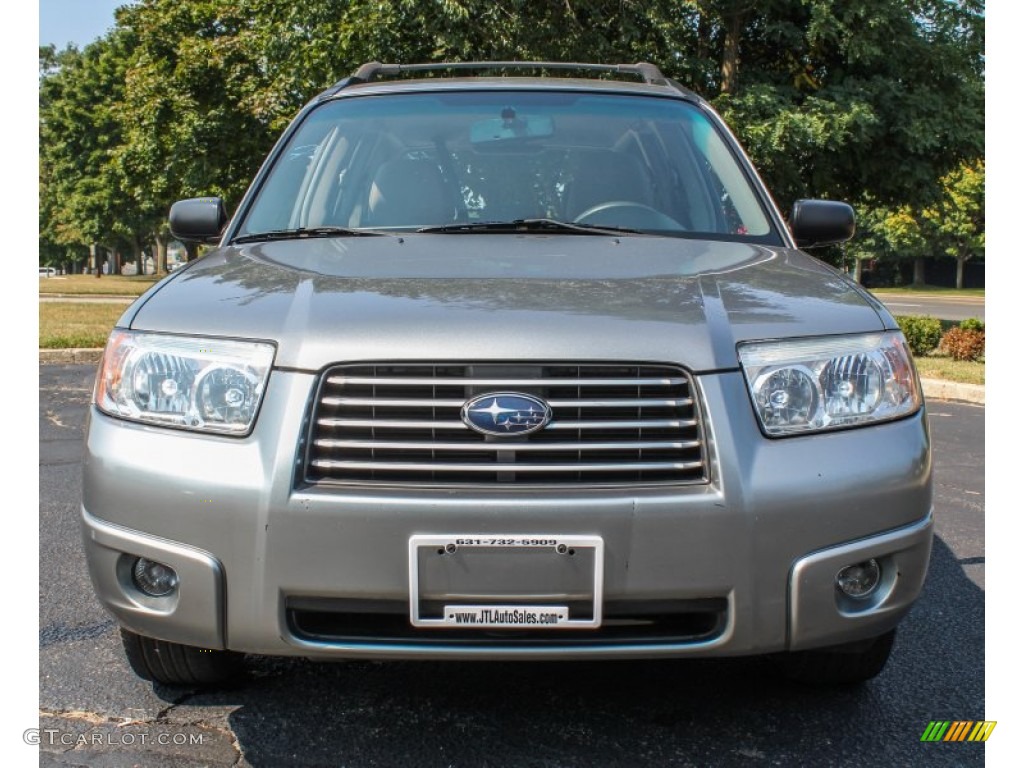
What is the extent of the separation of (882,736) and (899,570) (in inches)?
21.1

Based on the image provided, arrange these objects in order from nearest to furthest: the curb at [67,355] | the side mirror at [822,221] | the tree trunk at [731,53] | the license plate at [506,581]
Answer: the license plate at [506,581]
the side mirror at [822,221]
the curb at [67,355]
the tree trunk at [731,53]

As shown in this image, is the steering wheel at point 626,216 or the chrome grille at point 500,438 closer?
the chrome grille at point 500,438

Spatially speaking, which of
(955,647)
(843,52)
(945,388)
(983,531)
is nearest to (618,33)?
(843,52)

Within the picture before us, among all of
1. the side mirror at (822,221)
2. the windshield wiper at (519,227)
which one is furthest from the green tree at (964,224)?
the windshield wiper at (519,227)

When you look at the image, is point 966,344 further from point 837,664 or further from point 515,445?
point 515,445

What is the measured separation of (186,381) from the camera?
91.9 inches

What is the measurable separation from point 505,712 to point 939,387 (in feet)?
30.9

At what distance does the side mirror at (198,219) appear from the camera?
350 cm

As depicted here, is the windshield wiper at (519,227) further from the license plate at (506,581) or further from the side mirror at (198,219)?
the license plate at (506,581)

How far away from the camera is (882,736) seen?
8.52 feet

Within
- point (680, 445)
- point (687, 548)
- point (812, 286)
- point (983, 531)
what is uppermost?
point (812, 286)

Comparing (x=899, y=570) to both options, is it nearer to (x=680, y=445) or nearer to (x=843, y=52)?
(x=680, y=445)

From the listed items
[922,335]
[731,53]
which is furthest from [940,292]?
[922,335]

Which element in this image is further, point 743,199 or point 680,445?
point 743,199
